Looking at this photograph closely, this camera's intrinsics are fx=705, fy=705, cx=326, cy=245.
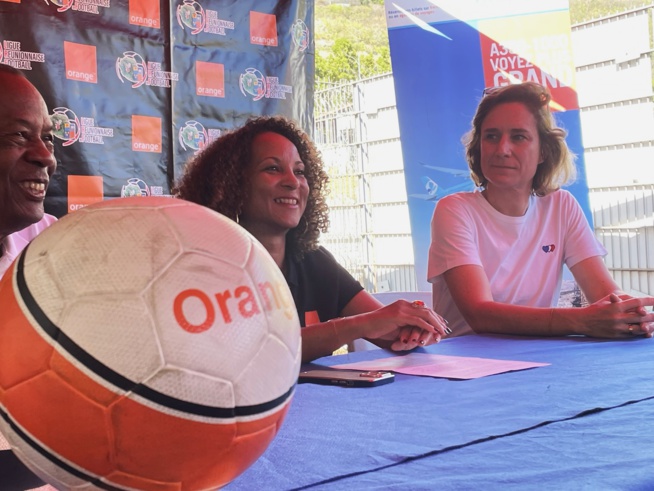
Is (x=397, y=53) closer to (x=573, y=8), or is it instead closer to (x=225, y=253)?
(x=573, y=8)

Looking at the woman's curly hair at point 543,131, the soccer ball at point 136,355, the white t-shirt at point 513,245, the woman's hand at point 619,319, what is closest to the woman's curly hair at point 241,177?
the white t-shirt at point 513,245

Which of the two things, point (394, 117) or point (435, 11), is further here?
point (394, 117)

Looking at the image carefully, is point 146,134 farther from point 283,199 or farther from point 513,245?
point 513,245

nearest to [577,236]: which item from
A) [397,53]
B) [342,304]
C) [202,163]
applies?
[342,304]

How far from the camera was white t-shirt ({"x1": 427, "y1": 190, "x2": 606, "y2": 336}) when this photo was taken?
298cm

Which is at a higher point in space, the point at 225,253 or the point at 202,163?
the point at 202,163

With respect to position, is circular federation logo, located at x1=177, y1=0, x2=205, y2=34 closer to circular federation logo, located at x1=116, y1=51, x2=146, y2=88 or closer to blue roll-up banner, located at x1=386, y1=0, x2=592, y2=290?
circular federation logo, located at x1=116, y1=51, x2=146, y2=88

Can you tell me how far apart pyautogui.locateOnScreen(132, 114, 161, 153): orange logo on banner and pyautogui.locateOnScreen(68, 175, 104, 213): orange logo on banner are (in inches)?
12.0

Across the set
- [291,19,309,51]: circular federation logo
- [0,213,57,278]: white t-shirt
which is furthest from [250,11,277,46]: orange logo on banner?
[0,213,57,278]: white t-shirt

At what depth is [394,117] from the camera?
6.79m

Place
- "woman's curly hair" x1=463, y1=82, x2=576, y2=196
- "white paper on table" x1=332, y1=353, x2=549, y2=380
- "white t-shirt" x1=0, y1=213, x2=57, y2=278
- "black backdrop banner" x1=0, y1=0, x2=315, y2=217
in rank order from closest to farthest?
"white paper on table" x1=332, y1=353, x2=549, y2=380, "white t-shirt" x1=0, y1=213, x2=57, y2=278, "woman's curly hair" x1=463, y1=82, x2=576, y2=196, "black backdrop banner" x1=0, y1=0, x2=315, y2=217

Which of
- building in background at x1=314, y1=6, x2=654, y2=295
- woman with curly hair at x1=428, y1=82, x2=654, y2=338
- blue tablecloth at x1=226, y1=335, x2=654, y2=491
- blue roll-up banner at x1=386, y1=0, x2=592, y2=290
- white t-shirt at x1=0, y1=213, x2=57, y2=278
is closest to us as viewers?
blue tablecloth at x1=226, y1=335, x2=654, y2=491

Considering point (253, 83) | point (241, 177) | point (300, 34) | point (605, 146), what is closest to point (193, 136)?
point (253, 83)

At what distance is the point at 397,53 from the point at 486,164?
1.74 m
